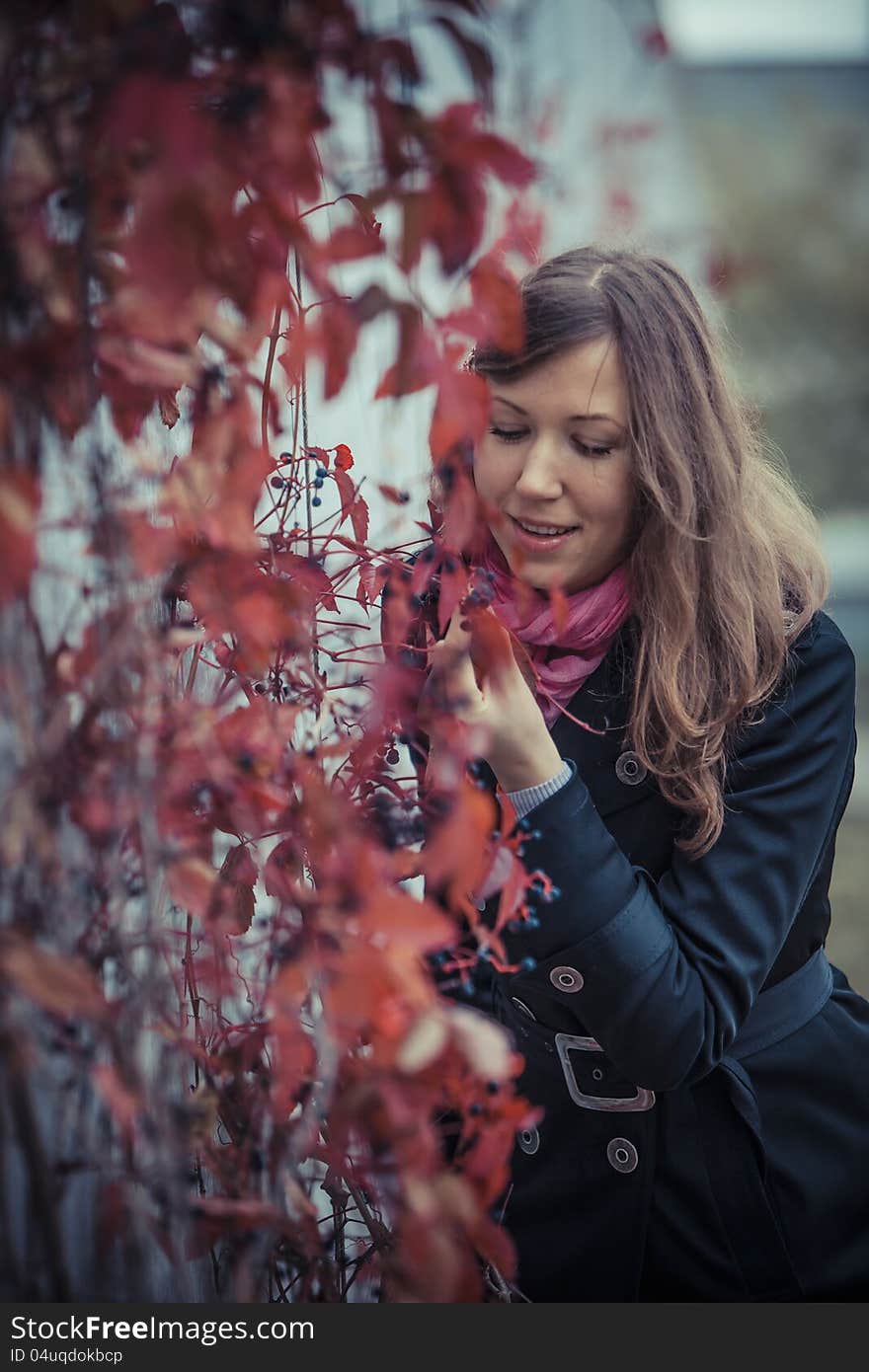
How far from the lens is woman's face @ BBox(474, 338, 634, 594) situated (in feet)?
3.36

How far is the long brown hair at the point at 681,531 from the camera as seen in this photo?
3.44ft

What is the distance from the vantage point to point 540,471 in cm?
102

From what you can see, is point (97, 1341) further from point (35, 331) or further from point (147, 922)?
point (35, 331)

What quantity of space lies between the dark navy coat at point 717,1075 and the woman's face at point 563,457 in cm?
13

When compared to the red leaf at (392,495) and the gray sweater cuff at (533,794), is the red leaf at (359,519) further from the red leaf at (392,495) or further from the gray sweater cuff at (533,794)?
the gray sweater cuff at (533,794)

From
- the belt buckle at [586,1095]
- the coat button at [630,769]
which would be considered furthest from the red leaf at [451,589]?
the belt buckle at [586,1095]

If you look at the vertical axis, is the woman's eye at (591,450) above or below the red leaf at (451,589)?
above

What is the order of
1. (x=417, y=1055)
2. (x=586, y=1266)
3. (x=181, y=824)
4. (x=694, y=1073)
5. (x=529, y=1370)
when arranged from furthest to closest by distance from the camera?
1. (x=586, y=1266)
2. (x=694, y=1073)
3. (x=529, y=1370)
4. (x=181, y=824)
5. (x=417, y=1055)

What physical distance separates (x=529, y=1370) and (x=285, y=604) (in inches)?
19.9

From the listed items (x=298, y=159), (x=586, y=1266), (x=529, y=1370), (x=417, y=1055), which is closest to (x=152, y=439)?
(x=298, y=159)

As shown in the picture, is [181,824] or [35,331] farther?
[181,824]

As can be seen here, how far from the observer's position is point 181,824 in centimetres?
63

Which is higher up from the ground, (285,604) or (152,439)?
(152,439)

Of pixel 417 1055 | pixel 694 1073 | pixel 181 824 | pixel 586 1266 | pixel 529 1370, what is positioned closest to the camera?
pixel 417 1055
